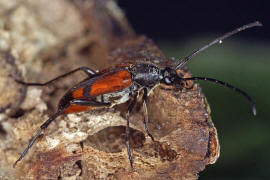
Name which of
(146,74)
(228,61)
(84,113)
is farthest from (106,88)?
(228,61)

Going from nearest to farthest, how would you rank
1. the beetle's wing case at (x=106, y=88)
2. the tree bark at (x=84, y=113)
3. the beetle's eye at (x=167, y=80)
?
the tree bark at (x=84, y=113), the beetle's eye at (x=167, y=80), the beetle's wing case at (x=106, y=88)

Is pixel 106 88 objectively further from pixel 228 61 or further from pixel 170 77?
pixel 228 61

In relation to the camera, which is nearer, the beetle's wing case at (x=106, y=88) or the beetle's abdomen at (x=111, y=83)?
the beetle's wing case at (x=106, y=88)

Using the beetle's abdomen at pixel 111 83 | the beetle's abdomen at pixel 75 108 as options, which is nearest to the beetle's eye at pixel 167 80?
the beetle's abdomen at pixel 111 83

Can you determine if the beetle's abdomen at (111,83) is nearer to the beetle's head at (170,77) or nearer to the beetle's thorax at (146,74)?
the beetle's thorax at (146,74)

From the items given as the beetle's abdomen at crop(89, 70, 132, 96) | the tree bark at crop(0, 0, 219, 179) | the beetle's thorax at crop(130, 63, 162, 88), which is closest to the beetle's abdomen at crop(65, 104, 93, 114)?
the tree bark at crop(0, 0, 219, 179)

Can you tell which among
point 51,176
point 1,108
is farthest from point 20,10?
point 51,176

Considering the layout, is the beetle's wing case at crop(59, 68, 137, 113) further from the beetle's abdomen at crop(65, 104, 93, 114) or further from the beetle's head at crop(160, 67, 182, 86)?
the beetle's head at crop(160, 67, 182, 86)
